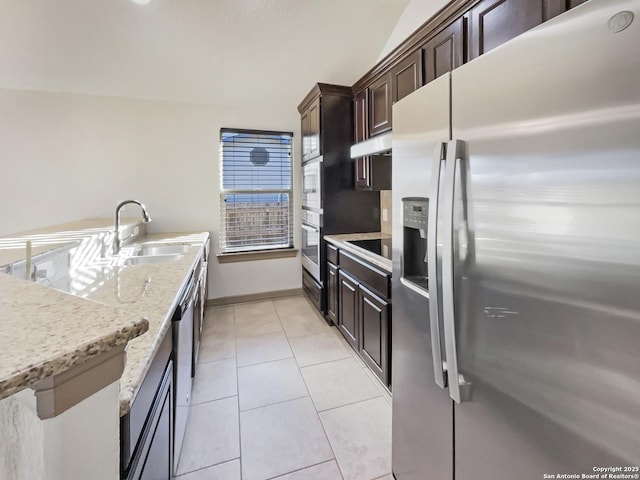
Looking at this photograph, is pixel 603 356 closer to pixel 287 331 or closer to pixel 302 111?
pixel 287 331

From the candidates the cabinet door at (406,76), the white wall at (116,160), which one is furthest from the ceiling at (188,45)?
the cabinet door at (406,76)

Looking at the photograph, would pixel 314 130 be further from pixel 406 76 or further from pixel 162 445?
pixel 162 445

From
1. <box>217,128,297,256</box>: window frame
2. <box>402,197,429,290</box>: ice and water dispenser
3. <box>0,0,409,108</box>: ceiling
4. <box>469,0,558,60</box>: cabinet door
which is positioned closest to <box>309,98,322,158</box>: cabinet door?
<box>0,0,409,108</box>: ceiling

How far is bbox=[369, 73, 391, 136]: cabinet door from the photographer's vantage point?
95.2 inches

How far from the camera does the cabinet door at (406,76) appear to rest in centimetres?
201

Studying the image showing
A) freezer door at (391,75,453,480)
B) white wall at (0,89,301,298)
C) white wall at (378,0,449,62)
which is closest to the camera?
freezer door at (391,75,453,480)

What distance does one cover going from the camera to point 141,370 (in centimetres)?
79

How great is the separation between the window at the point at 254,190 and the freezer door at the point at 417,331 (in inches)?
107

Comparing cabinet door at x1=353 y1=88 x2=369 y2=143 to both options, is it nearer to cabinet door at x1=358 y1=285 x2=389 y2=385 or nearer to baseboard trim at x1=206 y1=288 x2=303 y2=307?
cabinet door at x1=358 y1=285 x2=389 y2=385

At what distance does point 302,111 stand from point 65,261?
2.86m

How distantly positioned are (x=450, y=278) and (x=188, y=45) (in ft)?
9.62

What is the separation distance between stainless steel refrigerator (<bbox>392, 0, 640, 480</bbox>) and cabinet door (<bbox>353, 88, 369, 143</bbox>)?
1752mm

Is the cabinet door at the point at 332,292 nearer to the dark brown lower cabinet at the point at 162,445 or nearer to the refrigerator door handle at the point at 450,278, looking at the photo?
the dark brown lower cabinet at the point at 162,445

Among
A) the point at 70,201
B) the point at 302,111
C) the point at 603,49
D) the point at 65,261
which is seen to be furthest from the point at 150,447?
the point at 302,111
